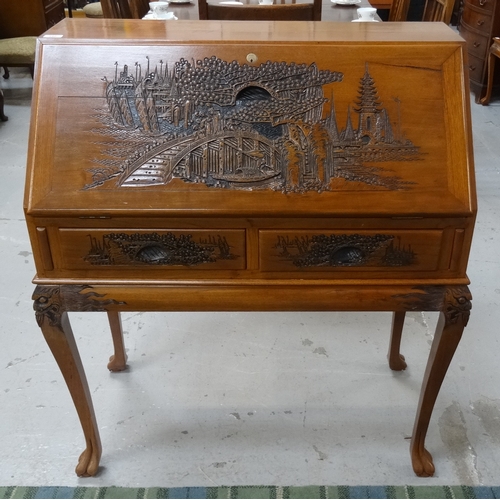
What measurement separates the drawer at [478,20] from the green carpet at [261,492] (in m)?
3.78

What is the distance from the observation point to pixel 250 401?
1.87 metres

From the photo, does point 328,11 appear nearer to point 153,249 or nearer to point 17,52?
point 153,249

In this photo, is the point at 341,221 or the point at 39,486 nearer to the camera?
the point at 341,221

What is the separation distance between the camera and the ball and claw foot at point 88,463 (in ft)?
5.32

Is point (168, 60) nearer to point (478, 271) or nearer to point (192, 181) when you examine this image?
point (192, 181)

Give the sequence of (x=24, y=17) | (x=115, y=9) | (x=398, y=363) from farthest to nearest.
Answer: (x=24, y=17) → (x=115, y=9) → (x=398, y=363)

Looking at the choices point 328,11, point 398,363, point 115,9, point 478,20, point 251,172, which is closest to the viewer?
point 251,172

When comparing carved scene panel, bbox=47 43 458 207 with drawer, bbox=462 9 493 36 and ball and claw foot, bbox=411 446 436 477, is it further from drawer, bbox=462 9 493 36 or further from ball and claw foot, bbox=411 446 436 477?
drawer, bbox=462 9 493 36

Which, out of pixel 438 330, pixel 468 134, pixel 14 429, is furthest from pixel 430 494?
pixel 14 429

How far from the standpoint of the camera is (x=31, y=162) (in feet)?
3.94

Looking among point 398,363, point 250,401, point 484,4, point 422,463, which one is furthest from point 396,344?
point 484,4

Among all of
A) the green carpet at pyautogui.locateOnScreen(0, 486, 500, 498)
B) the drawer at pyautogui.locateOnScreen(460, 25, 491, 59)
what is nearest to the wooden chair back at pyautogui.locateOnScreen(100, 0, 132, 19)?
the green carpet at pyautogui.locateOnScreen(0, 486, 500, 498)

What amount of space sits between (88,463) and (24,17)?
4508 millimetres

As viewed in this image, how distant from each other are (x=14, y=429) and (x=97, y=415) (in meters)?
0.26
